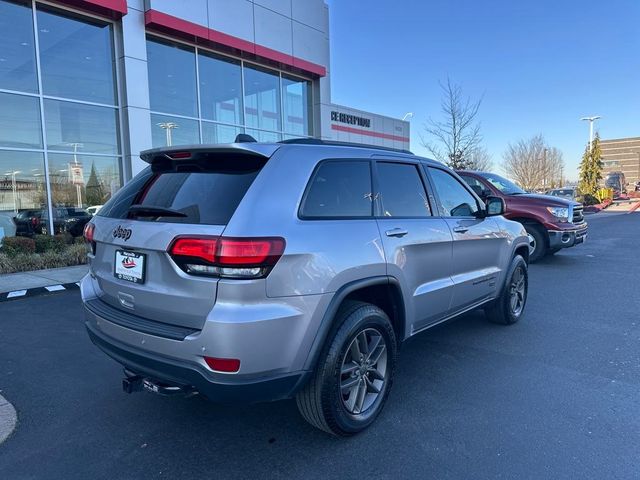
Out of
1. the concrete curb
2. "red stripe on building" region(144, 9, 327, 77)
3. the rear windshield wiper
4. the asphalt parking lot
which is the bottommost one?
the asphalt parking lot

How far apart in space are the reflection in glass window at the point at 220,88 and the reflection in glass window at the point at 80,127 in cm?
310

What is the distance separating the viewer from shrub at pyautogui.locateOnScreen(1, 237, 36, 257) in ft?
30.6

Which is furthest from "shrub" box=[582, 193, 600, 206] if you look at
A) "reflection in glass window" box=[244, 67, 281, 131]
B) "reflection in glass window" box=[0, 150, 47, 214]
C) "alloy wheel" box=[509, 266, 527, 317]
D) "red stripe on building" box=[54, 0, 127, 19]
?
"reflection in glass window" box=[0, 150, 47, 214]

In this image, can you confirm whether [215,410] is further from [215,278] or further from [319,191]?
[319,191]

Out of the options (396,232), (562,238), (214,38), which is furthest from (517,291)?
(214,38)

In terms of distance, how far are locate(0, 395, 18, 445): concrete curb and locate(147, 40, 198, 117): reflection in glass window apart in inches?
445

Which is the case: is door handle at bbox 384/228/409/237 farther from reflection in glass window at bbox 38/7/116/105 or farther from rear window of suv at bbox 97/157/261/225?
reflection in glass window at bbox 38/7/116/105

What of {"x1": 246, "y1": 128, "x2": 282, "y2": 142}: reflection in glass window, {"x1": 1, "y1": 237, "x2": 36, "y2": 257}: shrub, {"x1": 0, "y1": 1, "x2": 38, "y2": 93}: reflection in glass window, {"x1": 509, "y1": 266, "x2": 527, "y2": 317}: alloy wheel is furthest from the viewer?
{"x1": 246, "y1": 128, "x2": 282, "y2": 142}: reflection in glass window

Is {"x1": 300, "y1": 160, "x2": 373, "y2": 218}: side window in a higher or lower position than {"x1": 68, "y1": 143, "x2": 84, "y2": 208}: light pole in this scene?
lower

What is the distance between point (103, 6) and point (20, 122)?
349 cm

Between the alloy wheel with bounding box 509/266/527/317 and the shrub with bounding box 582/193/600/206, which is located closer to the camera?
the alloy wheel with bounding box 509/266/527/317

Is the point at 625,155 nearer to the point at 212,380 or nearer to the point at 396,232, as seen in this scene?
the point at 396,232

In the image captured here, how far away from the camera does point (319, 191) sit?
2.80 m

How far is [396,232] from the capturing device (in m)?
3.15
